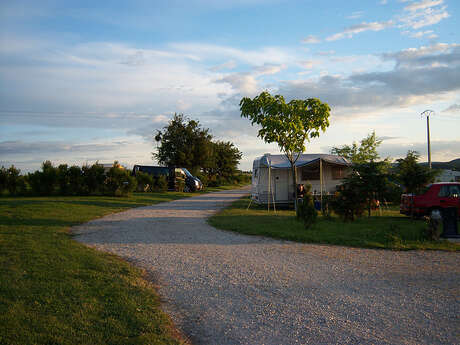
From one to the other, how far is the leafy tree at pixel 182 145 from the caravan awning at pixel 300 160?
24.1m

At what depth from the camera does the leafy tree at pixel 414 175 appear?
43.6 ft

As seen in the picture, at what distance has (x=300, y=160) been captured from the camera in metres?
19.1

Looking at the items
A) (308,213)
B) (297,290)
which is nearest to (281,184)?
(308,213)

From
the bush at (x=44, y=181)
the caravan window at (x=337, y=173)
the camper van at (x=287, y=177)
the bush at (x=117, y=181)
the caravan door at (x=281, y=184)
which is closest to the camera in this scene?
the camper van at (x=287, y=177)

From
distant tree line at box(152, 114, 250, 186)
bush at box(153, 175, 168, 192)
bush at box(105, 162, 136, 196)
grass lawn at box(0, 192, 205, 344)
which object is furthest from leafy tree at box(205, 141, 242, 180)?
grass lawn at box(0, 192, 205, 344)

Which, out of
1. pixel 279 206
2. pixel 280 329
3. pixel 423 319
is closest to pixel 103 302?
pixel 280 329

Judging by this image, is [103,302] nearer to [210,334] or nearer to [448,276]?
[210,334]

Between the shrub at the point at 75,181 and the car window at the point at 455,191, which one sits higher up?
the shrub at the point at 75,181

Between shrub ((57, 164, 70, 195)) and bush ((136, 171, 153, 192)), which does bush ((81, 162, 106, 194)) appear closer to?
shrub ((57, 164, 70, 195))

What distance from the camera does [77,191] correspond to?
23.6 meters

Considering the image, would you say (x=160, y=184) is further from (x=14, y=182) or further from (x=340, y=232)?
(x=340, y=232)

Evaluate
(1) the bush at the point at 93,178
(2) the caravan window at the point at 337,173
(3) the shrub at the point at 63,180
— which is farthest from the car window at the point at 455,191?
(3) the shrub at the point at 63,180

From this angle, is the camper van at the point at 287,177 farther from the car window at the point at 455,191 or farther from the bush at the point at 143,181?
the bush at the point at 143,181

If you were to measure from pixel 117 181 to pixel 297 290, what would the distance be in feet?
66.3
